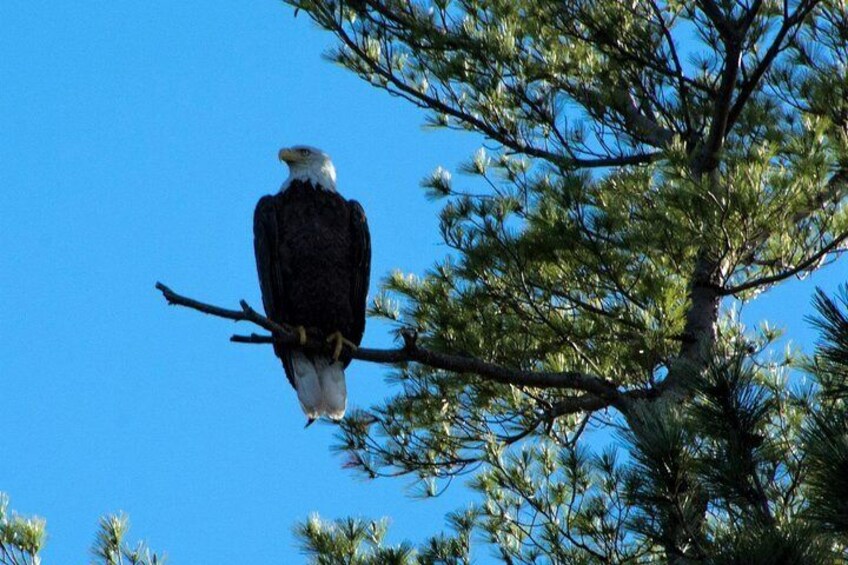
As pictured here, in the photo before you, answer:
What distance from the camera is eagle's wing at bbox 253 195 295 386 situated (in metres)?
5.07

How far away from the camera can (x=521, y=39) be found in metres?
5.68

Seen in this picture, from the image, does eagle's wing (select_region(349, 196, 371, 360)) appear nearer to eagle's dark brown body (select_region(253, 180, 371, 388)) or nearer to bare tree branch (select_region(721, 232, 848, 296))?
eagle's dark brown body (select_region(253, 180, 371, 388))

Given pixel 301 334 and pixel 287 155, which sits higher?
pixel 287 155

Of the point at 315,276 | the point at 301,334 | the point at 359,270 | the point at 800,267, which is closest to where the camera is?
the point at 301,334

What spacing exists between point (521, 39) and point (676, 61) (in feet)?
2.04

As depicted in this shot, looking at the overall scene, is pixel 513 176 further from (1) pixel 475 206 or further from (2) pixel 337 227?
(2) pixel 337 227

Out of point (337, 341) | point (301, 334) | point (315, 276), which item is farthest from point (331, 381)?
point (301, 334)

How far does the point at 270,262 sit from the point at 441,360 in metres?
1.24

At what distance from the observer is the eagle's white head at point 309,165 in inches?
209

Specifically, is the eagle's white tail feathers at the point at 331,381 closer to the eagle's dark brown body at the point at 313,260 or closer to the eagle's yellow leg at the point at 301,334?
the eagle's dark brown body at the point at 313,260

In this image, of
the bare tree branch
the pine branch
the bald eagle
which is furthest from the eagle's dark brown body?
the bare tree branch

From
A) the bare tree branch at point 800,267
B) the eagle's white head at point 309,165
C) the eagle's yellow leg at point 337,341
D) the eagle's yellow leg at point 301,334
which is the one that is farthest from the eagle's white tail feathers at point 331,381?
the bare tree branch at point 800,267

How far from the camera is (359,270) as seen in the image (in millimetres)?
5172

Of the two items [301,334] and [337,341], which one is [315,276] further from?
[301,334]
